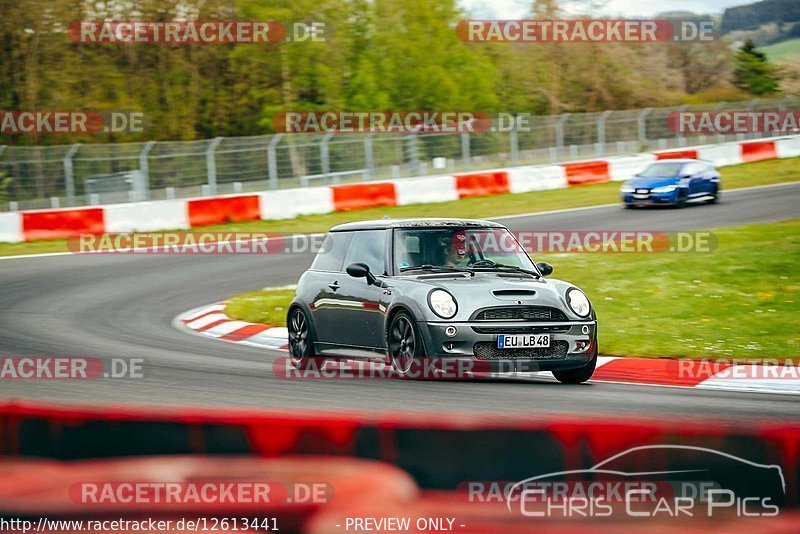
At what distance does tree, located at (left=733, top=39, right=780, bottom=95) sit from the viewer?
222 feet

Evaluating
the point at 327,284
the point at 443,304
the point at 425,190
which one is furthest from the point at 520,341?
the point at 425,190

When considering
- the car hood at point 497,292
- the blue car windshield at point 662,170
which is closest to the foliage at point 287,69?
the blue car windshield at point 662,170

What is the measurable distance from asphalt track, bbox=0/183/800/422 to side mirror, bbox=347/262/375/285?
3.15 feet

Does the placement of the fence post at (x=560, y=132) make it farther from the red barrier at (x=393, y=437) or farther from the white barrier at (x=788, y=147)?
the red barrier at (x=393, y=437)

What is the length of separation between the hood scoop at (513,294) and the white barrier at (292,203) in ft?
52.8

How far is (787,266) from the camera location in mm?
14203

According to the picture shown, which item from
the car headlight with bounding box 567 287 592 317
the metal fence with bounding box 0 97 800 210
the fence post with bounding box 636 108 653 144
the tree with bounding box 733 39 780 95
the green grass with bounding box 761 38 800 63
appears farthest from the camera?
the green grass with bounding box 761 38 800 63

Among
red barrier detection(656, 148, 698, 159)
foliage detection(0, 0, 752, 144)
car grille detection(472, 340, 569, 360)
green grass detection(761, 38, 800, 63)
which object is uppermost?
green grass detection(761, 38, 800, 63)

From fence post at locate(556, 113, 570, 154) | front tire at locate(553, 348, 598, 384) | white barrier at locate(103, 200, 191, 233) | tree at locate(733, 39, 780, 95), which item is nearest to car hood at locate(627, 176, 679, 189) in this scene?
fence post at locate(556, 113, 570, 154)

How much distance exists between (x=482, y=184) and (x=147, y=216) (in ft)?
28.5

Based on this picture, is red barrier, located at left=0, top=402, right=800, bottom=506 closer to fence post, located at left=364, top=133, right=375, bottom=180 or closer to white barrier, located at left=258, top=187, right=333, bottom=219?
white barrier, located at left=258, top=187, right=333, bottom=219

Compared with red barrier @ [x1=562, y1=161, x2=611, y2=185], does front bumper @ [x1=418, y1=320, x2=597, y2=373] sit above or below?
below

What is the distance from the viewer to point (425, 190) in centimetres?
2673

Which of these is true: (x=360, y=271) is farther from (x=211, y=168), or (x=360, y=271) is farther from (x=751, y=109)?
(x=751, y=109)
